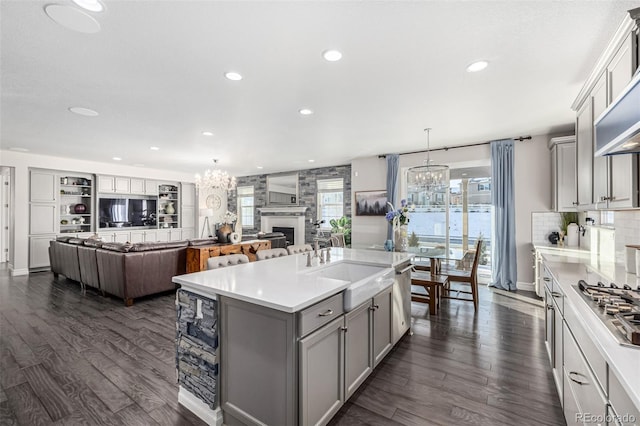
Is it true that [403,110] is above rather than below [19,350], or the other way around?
above

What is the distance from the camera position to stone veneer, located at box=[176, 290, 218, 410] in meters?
1.83

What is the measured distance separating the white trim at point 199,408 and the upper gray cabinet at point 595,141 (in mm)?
2968

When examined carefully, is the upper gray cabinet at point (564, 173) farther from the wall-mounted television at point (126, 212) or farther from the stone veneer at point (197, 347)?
the wall-mounted television at point (126, 212)

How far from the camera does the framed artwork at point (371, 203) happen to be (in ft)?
21.4

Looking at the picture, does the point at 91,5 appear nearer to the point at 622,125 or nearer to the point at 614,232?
the point at 622,125

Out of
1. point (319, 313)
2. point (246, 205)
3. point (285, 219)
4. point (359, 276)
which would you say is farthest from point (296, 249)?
point (246, 205)

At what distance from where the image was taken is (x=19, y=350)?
2.78 metres

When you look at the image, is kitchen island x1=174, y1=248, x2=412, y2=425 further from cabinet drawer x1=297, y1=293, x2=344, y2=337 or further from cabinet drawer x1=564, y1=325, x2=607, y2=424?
cabinet drawer x1=564, y1=325, x2=607, y2=424

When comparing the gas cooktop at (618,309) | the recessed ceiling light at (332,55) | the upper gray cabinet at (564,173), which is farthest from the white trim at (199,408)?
the upper gray cabinet at (564,173)

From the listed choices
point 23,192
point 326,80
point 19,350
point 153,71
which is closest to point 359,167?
point 326,80

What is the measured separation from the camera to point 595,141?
196 centimetres

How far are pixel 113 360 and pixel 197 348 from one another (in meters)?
1.38

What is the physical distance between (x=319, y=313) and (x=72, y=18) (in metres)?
2.58

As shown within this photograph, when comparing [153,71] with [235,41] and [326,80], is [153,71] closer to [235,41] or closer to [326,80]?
[235,41]
